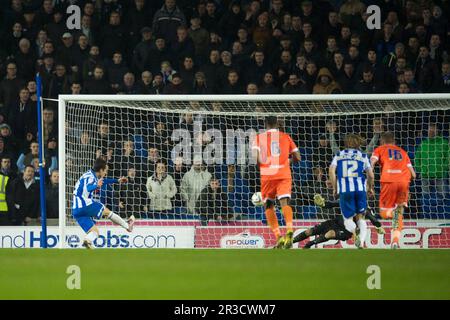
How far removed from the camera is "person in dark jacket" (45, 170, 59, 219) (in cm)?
1354

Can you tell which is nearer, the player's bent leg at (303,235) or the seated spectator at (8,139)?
the player's bent leg at (303,235)

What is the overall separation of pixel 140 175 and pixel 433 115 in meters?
3.82

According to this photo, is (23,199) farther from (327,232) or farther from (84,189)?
→ (327,232)

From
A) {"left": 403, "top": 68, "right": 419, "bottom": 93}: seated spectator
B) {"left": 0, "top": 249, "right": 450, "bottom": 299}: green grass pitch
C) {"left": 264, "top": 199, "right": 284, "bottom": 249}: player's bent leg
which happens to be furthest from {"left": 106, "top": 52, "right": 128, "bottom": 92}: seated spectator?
{"left": 0, "top": 249, "right": 450, "bottom": 299}: green grass pitch

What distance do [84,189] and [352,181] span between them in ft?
9.88

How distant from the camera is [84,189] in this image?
1205 cm

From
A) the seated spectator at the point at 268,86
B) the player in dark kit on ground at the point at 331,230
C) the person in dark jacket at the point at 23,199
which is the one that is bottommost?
the player in dark kit on ground at the point at 331,230

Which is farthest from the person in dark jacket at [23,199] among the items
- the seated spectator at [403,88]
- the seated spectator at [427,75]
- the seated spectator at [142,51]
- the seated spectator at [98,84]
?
the seated spectator at [427,75]

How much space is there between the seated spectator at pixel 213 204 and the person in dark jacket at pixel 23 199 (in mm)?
2165

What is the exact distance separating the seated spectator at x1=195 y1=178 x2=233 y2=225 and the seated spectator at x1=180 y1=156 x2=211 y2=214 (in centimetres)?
5

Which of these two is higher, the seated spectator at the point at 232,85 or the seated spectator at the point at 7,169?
the seated spectator at the point at 232,85

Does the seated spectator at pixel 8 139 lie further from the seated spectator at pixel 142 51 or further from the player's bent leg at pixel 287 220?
the player's bent leg at pixel 287 220

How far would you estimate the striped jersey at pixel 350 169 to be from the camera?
38.1ft

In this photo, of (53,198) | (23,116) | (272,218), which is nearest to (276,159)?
(272,218)
